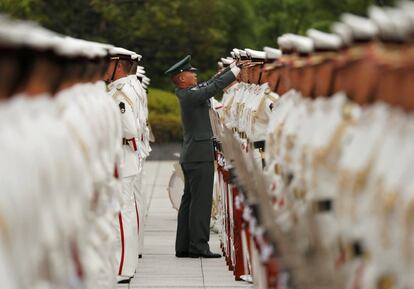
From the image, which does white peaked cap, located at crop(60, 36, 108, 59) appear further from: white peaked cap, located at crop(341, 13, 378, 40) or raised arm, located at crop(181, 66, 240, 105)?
raised arm, located at crop(181, 66, 240, 105)

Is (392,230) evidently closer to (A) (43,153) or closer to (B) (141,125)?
(A) (43,153)

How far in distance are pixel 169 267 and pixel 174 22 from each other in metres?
34.3

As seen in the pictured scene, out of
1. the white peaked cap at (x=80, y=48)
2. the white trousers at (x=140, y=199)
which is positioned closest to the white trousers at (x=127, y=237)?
the white trousers at (x=140, y=199)

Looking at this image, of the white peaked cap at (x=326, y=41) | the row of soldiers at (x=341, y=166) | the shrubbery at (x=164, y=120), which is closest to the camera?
the row of soldiers at (x=341, y=166)

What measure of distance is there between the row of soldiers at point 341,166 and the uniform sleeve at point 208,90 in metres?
5.25

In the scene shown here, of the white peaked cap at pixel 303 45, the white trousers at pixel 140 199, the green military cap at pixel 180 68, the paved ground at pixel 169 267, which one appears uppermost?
the white peaked cap at pixel 303 45

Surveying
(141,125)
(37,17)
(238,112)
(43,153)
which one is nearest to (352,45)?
(43,153)

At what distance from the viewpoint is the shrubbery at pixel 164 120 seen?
39.7m

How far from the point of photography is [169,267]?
18.1m

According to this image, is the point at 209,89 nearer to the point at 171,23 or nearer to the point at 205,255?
the point at 205,255

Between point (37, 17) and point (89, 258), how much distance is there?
43.1m

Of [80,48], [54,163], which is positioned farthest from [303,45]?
[54,163]

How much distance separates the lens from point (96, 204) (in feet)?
35.8

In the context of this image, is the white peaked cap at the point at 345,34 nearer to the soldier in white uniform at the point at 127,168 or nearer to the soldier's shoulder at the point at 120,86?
the soldier in white uniform at the point at 127,168
